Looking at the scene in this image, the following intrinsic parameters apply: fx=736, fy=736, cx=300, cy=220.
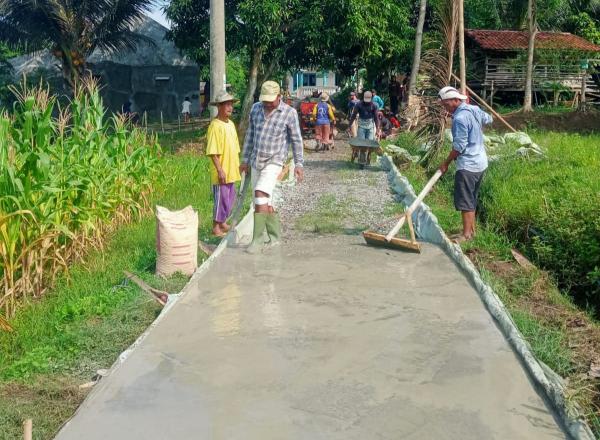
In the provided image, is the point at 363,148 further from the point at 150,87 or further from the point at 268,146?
the point at 150,87

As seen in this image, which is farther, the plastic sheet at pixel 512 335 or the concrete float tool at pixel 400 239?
the concrete float tool at pixel 400 239

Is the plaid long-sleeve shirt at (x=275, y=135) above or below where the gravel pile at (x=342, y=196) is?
above

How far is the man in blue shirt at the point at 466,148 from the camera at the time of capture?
8016 millimetres

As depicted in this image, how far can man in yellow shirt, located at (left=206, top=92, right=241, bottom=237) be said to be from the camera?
828cm

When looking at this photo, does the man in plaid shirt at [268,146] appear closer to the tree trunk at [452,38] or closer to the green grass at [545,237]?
the green grass at [545,237]

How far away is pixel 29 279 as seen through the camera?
→ 6.91 m

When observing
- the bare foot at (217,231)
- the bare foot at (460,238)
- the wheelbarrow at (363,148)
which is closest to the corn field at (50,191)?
the bare foot at (217,231)

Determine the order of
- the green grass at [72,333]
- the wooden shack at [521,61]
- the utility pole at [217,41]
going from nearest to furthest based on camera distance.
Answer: the green grass at [72,333], the utility pole at [217,41], the wooden shack at [521,61]

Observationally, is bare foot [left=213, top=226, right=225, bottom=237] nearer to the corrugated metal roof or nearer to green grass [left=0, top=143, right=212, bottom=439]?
green grass [left=0, top=143, right=212, bottom=439]

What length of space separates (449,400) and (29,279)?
4.39 meters

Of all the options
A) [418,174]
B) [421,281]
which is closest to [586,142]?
[418,174]

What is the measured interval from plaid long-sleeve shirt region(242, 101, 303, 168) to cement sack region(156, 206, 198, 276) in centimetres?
109

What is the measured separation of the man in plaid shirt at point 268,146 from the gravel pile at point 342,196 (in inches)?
37.5

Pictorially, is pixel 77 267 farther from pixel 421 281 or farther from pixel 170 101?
pixel 170 101
